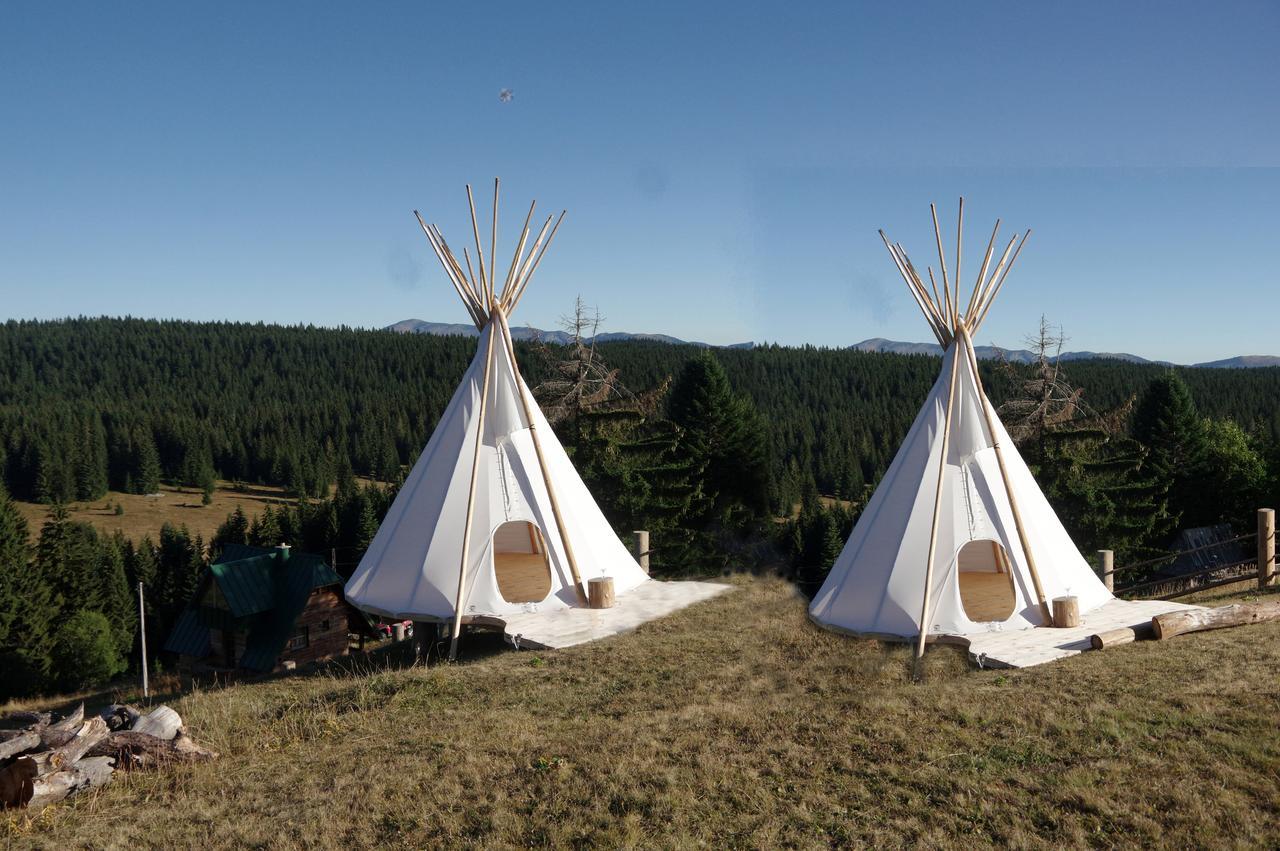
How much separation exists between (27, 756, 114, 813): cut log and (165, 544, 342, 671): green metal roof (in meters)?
12.0

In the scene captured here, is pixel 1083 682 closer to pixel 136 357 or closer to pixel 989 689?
pixel 989 689

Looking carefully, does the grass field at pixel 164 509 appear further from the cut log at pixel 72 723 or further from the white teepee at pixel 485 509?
the cut log at pixel 72 723

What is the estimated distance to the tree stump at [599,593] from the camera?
10.7m

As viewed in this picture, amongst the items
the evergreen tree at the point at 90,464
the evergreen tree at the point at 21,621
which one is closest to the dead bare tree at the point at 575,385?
the evergreen tree at the point at 21,621

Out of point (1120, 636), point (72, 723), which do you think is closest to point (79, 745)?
point (72, 723)

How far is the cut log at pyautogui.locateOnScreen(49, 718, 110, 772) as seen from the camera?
6.00m

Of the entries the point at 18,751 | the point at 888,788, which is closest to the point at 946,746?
the point at 888,788

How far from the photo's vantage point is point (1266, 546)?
1152cm

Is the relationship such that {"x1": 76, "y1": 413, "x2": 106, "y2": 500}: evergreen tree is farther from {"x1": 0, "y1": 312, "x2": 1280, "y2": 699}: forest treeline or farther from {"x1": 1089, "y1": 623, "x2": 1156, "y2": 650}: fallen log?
{"x1": 1089, "y1": 623, "x2": 1156, "y2": 650}: fallen log

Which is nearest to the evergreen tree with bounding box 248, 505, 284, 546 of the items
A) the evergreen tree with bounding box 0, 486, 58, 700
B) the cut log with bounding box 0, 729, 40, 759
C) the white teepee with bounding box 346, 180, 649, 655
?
the evergreen tree with bounding box 0, 486, 58, 700

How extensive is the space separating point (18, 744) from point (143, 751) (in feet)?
2.62

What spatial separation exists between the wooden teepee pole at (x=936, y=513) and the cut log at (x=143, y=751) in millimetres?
6533

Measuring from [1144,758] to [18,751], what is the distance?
A: 7.56 metres

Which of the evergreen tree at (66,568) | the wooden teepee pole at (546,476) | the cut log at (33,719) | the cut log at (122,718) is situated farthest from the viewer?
the evergreen tree at (66,568)
